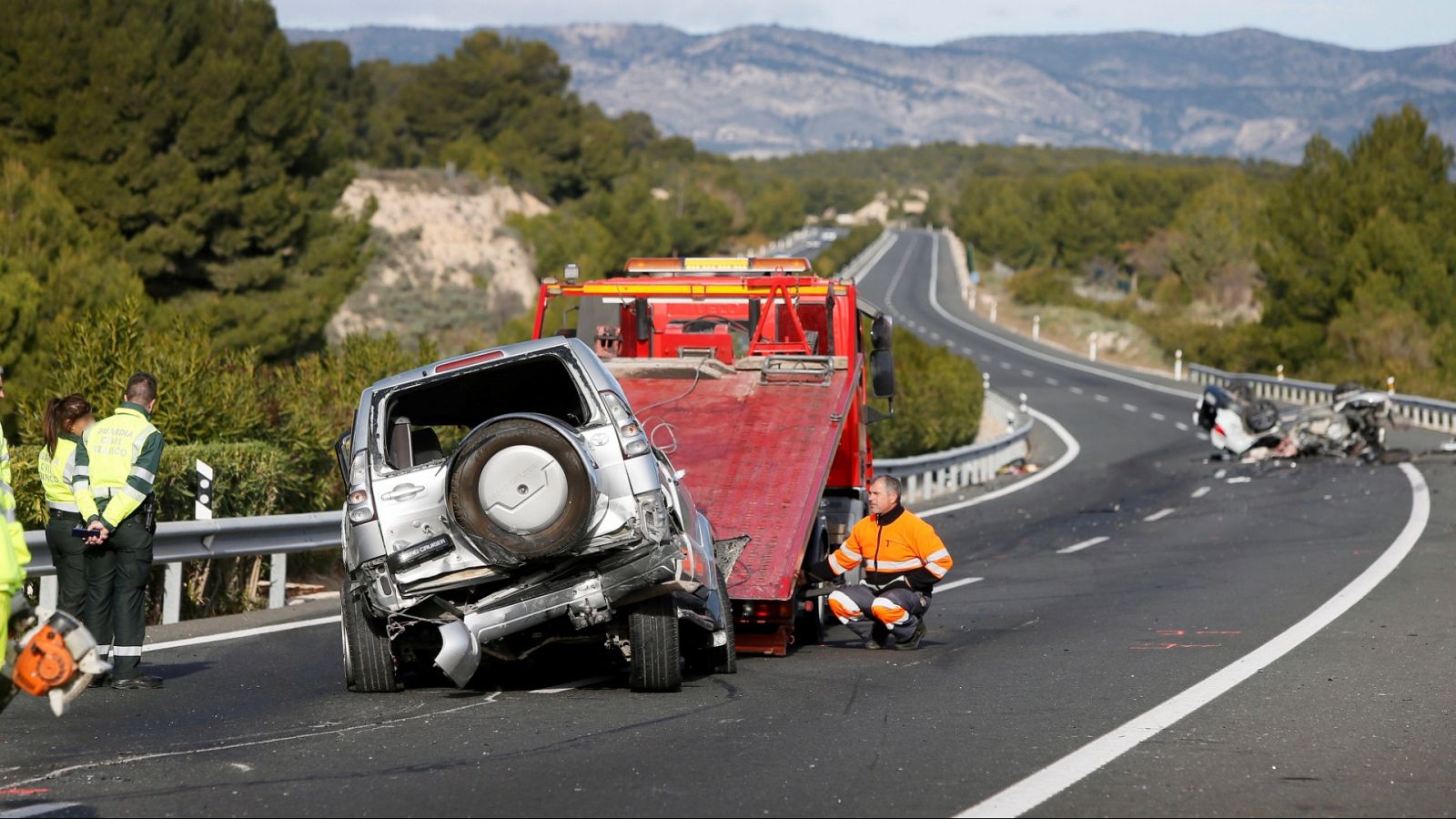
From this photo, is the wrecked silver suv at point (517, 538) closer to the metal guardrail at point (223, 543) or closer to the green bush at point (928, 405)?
the metal guardrail at point (223, 543)

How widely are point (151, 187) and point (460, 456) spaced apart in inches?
1369

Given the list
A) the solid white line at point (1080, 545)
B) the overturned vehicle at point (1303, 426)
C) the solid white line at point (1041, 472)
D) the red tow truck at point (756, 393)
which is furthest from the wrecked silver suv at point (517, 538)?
the overturned vehicle at point (1303, 426)

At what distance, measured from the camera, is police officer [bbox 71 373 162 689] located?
980 centimetres

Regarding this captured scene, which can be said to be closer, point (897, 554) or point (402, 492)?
point (402, 492)

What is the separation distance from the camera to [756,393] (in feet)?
40.0

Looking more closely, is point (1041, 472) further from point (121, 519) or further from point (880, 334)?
point (121, 519)

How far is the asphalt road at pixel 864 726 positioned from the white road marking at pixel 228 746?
0.09ft

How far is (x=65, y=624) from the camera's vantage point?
580 centimetres

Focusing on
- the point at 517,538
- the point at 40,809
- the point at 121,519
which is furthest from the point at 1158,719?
the point at 121,519

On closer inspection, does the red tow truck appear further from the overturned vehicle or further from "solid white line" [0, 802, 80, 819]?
the overturned vehicle

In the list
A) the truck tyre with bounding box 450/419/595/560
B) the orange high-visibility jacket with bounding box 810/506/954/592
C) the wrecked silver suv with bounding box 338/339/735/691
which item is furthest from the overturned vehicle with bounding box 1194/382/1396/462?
the truck tyre with bounding box 450/419/595/560

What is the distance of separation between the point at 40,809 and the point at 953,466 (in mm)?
24787

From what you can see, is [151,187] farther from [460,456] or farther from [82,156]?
[460,456]

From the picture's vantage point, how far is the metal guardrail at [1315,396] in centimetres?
3884
